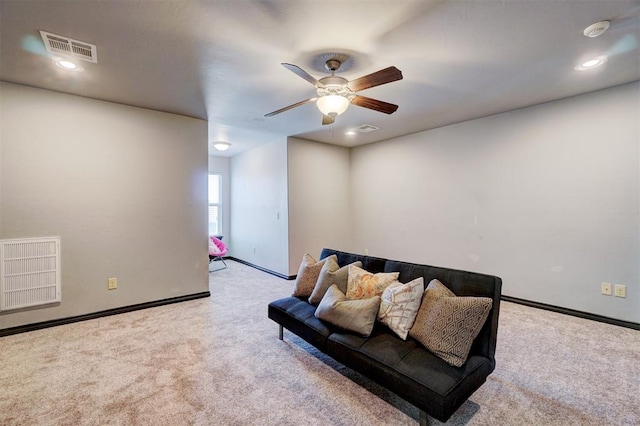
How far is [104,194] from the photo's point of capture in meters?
3.43

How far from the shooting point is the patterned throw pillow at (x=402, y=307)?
199 centimetres

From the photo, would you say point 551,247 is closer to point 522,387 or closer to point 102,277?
point 522,387

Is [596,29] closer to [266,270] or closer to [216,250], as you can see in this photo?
[266,270]

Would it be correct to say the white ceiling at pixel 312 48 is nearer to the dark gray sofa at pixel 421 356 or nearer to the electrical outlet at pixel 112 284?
the dark gray sofa at pixel 421 356

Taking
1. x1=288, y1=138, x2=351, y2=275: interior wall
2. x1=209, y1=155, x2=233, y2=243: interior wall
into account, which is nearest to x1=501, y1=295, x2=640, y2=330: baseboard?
x1=288, y1=138, x2=351, y2=275: interior wall

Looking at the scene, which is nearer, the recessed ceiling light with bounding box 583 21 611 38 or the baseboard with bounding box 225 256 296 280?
the recessed ceiling light with bounding box 583 21 611 38

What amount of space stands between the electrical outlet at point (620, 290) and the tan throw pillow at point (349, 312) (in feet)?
9.68

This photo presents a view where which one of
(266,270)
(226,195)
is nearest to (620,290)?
(266,270)

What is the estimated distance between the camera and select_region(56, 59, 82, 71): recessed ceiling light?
2500 mm

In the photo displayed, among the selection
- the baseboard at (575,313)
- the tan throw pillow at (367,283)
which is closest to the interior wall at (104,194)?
the tan throw pillow at (367,283)

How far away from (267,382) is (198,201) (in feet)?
9.14

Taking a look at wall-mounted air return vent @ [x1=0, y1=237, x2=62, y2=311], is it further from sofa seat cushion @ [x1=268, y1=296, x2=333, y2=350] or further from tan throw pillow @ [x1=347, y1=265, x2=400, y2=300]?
tan throw pillow @ [x1=347, y1=265, x2=400, y2=300]

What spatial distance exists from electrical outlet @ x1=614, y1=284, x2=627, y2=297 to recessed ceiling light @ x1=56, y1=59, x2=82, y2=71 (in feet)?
18.9

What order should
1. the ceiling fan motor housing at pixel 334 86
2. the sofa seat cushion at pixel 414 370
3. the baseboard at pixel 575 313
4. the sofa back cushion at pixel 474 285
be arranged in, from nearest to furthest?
the sofa seat cushion at pixel 414 370 < the sofa back cushion at pixel 474 285 < the ceiling fan motor housing at pixel 334 86 < the baseboard at pixel 575 313
